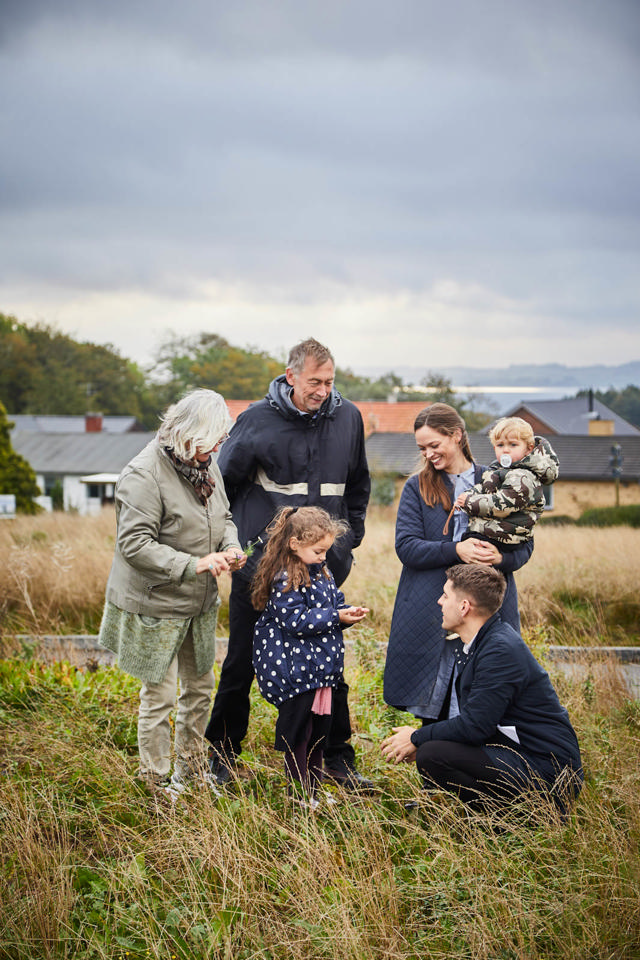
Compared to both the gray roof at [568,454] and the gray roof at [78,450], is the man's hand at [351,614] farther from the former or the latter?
the gray roof at [78,450]

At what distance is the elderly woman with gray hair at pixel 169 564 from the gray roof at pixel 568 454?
102 ft

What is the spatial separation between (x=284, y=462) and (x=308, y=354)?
57 cm

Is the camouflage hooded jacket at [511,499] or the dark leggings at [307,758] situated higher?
the camouflage hooded jacket at [511,499]

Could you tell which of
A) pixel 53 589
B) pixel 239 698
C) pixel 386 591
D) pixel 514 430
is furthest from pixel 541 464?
pixel 53 589

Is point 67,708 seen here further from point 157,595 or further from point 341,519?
point 341,519

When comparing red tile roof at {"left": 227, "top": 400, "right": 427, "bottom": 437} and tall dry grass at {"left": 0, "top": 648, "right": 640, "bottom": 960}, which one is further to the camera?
red tile roof at {"left": 227, "top": 400, "right": 427, "bottom": 437}

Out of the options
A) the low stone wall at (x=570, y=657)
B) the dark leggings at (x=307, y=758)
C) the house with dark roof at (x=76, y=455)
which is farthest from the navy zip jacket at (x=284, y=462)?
the house with dark roof at (x=76, y=455)

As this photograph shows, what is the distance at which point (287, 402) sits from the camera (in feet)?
12.6

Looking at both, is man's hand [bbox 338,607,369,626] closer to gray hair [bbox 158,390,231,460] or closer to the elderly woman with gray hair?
the elderly woman with gray hair

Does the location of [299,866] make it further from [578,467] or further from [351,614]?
[578,467]

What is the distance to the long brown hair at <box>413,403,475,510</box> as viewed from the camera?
3721 mm

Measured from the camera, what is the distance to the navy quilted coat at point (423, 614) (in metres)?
3.64

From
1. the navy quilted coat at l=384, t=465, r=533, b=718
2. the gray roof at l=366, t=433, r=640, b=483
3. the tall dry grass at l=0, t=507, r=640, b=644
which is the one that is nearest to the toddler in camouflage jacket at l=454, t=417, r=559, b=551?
the navy quilted coat at l=384, t=465, r=533, b=718

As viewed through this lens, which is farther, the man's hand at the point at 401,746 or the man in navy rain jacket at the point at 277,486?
the man in navy rain jacket at the point at 277,486
